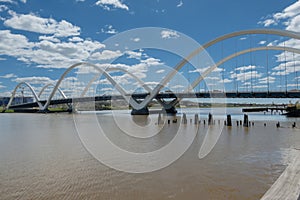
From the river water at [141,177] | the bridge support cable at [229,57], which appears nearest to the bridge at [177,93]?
the bridge support cable at [229,57]

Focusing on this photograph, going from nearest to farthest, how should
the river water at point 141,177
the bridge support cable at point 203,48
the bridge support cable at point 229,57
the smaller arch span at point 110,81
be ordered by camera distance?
the river water at point 141,177, the bridge support cable at point 203,48, the bridge support cable at point 229,57, the smaller arch span at point 110,81

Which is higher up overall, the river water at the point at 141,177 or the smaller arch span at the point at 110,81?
the smaller arch span at the point at 110,81

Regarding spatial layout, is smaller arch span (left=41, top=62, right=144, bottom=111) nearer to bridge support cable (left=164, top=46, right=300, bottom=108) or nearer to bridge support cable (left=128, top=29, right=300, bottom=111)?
bridge support cable (left=128, top=29, right=300, bottom=111)

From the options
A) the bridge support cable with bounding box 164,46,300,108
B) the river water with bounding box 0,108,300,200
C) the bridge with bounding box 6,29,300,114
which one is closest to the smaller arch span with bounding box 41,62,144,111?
the bridge with bounding box 6,29,300,114

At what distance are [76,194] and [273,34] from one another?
3502 centimetres

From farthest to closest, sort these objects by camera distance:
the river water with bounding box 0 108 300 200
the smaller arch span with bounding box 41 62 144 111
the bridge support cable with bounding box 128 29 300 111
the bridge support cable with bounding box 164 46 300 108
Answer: the smaller arch span with bounding box 41 62 144 111 < the bridge support cable with bounding box 164 46 300 108 < the bridge support cable with bounding box 128 29 300 111 < the river water with bounding box 0 108 300 200

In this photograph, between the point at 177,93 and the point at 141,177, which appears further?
the point at 177,93

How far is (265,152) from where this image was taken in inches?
455

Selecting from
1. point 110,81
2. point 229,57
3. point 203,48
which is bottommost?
point 110,81

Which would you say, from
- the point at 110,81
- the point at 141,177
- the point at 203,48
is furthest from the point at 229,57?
the point at 141,177

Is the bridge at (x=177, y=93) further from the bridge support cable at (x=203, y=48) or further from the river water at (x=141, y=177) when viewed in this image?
the river water at (x=141, y=177)

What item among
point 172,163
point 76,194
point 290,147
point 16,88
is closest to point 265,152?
point 290,147

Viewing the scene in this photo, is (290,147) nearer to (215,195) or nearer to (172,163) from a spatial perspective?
(172,163)

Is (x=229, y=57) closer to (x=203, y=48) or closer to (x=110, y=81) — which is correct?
(x=203, y=48)
